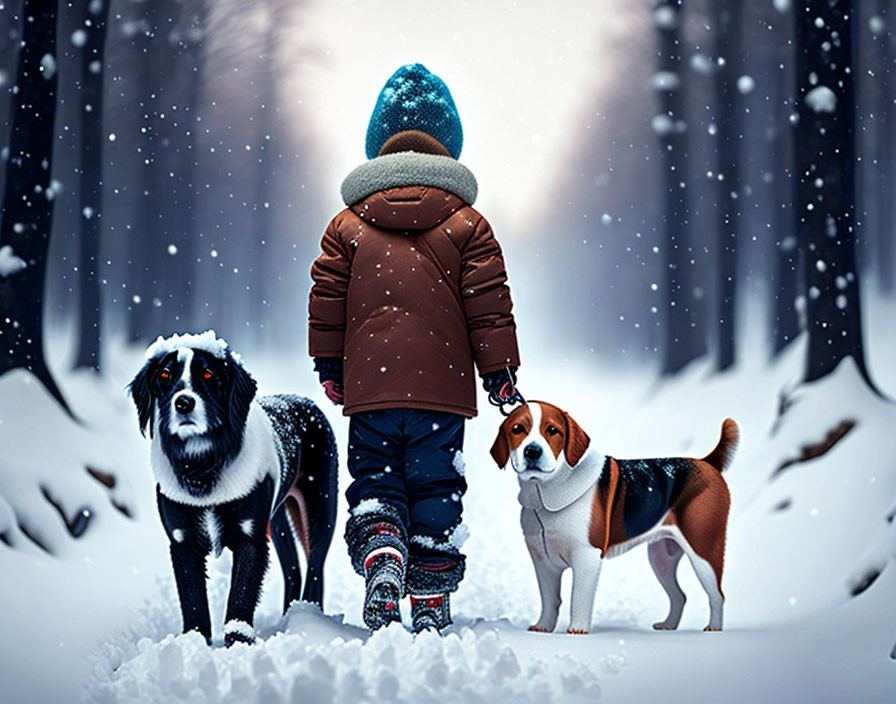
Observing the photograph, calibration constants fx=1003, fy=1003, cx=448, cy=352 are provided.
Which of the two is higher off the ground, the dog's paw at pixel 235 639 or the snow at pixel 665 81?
the snow at pixel 665 81

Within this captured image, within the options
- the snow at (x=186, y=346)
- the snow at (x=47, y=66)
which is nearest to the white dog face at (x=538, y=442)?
the snow at (x=186, y=346)

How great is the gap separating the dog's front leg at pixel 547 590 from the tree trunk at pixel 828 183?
1.72 m

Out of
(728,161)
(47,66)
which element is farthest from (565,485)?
(728,161)

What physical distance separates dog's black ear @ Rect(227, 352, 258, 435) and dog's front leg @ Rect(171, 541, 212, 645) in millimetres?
333

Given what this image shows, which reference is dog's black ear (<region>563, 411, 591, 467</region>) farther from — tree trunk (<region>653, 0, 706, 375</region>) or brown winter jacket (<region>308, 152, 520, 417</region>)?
tree trunk (<region>653, 0, 706, 375</region>)

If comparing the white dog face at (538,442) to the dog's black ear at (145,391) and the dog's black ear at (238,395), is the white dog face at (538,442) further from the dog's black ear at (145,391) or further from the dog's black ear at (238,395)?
the dog's black ear at (145,391)

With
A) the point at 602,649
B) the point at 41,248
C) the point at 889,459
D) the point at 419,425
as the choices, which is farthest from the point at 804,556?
the point at 41,248

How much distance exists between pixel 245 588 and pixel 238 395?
49 cm

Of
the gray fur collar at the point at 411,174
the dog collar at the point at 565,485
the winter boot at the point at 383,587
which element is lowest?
the winter boot at the point at 383,587

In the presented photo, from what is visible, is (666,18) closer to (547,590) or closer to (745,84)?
(745,84)

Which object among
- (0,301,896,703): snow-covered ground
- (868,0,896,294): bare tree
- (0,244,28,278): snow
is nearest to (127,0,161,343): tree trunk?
(0,301,896,703): snow-covered ground

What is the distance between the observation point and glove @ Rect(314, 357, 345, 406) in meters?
2.94

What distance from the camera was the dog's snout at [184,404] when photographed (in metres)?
2.48

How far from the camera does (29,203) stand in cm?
374
